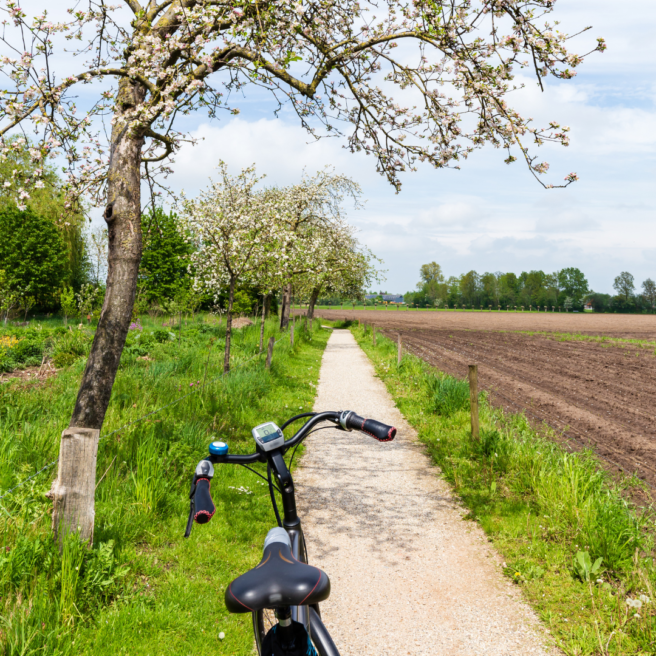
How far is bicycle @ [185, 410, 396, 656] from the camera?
1.30 m

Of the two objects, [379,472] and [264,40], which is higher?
[264,40]

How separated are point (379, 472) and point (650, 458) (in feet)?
15.5

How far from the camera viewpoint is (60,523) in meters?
3.43

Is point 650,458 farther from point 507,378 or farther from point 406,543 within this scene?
point 507,378

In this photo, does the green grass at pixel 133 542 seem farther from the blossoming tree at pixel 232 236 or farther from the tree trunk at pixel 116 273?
the blossoming tree at pixel 232 236

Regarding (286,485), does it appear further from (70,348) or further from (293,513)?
(70,348)

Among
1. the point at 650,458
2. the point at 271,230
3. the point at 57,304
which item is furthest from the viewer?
the point at 57,304

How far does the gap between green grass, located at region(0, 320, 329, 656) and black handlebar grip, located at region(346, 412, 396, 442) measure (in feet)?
6.96

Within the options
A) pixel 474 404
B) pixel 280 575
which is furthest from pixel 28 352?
pixel 280 575

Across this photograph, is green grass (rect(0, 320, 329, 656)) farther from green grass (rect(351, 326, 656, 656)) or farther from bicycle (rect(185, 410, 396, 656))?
green grass (rect(351, 326, 656, 656))

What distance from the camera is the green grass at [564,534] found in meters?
3.50

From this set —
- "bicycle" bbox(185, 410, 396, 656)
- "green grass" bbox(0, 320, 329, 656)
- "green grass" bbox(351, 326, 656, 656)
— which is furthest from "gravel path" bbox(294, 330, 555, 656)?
"bicycle" bbox(185, 410, 396, 656)

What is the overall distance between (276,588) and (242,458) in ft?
2.87

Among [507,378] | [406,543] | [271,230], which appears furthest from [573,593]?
[507,378]
